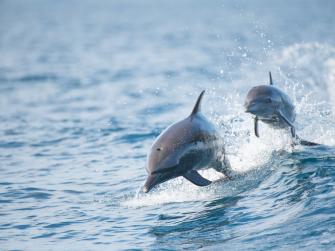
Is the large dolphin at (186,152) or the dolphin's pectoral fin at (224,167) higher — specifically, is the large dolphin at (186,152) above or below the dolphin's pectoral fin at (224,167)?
above

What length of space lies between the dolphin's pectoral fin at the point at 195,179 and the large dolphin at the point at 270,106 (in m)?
2.01

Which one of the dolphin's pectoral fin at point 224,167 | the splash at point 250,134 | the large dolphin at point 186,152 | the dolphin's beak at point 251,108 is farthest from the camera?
the dolphin's beak at point 251,108

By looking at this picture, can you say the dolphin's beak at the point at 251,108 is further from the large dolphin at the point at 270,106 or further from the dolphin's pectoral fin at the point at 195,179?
the dolphin's pectoral fin at the point at 195,179

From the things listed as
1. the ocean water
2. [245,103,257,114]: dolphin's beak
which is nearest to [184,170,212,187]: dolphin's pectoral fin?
the ocean water

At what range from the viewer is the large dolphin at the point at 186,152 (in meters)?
9.45

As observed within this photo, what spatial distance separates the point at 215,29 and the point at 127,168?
161 ft

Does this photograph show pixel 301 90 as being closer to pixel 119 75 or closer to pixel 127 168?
pixel 127 168

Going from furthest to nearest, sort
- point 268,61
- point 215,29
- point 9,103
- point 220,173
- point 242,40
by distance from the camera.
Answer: point 215,29 → point 242,40 → point 268,61 → point 9,103 → point 220,173

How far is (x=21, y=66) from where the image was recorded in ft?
125

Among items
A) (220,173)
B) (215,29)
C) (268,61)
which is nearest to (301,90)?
(268,61)

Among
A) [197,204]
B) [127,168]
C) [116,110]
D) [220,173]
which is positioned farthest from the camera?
[116,110]

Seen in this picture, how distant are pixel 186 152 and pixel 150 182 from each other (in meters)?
0.84

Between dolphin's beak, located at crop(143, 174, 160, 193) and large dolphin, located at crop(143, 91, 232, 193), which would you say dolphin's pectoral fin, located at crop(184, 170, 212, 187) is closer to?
large dolphin, located at crop(143, 91, 232, 193)

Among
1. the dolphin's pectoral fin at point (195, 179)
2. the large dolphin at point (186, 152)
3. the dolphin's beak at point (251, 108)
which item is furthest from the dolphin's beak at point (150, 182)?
the dolphin's beak at point (251, 108)
